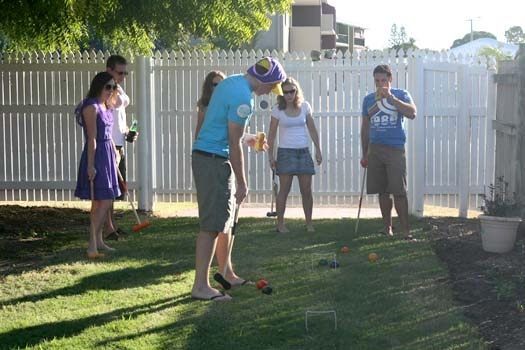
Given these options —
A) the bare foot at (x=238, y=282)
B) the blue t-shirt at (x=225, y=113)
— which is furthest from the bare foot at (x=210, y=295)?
the blue t-shirt at (x=225, y=113)

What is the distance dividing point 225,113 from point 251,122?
5.65m

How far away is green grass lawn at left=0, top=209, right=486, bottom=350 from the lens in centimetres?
520

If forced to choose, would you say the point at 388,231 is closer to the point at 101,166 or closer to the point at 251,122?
the point at 251,122

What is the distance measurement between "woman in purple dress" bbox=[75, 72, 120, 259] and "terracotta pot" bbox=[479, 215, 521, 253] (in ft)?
12.5

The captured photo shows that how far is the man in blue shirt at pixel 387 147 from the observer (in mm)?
8773

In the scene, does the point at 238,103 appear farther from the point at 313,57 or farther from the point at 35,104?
the point at 35,104

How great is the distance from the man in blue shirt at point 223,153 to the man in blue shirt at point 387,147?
2.95 m

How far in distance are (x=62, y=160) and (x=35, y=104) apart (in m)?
0.95

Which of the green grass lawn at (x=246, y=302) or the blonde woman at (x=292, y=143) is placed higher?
the blonde woman at (x=292, y=143)

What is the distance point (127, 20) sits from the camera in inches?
382

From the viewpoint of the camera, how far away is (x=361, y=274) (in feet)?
23.2

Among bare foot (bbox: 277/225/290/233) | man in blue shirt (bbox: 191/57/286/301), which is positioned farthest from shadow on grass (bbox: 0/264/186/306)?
bare foot (bbox: 277/225/290/233)

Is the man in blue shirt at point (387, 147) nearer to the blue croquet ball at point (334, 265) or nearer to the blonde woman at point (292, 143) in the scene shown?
the blonde woman at point (292, 143)

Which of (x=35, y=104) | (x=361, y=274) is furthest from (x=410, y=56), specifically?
(x=35, y=104)
